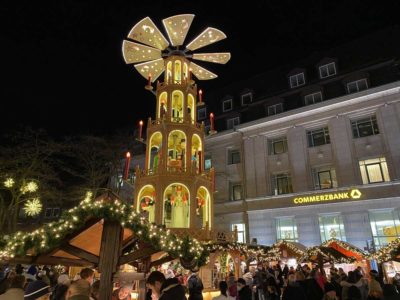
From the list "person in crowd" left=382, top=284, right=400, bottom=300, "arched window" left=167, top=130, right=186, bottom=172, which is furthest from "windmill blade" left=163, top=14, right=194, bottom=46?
"person in crowd" left=382, top=284, right=400, bottom=300

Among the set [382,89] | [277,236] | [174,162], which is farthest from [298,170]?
[174,162]

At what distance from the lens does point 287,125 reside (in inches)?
1111

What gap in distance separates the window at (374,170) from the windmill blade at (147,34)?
61.0ft

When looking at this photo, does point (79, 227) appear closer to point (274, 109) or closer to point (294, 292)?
point (294, 292)

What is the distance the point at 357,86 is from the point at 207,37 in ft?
47.5

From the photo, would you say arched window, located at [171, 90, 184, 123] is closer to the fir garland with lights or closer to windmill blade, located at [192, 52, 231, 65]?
windmill blade, located at [192, 52, 231, 65]

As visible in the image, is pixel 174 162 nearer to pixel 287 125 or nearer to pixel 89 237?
Answer: pixel 89 237

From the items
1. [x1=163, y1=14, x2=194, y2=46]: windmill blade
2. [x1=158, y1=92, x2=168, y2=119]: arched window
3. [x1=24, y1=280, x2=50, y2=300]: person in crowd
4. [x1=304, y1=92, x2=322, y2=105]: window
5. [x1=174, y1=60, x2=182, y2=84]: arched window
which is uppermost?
[x1=163, y1=14, x2=194, y2=46]: windmill blade

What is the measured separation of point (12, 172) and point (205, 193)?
14866mm

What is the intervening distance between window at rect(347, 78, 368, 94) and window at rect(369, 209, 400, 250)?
10407 millimetres

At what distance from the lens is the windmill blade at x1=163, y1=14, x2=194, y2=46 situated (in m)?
19.6

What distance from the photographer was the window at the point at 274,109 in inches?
1155

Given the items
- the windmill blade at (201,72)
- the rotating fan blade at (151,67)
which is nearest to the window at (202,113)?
the windmill blade at (201,72)

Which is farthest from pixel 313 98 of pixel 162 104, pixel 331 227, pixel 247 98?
pixel 162 104
